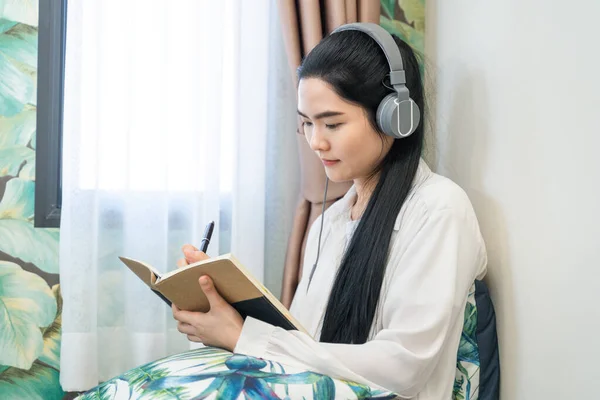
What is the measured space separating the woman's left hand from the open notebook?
0.01 meters

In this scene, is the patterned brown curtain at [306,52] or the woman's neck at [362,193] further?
the patterned brown curtain at [306,52]

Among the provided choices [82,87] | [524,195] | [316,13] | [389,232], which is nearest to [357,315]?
[389,232]

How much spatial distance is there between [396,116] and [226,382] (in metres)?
0.57

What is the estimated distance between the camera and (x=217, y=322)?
1.19 metres

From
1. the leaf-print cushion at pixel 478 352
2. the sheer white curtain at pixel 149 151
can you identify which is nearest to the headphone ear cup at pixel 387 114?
the leaf-print cushion at pixel 478 352

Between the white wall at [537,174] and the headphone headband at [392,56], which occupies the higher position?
the headphone headband at [392,56]

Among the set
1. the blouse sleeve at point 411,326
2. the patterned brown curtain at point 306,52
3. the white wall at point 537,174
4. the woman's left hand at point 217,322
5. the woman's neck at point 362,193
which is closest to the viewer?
the white wall at point 537,174

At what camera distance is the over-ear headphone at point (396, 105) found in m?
1.18

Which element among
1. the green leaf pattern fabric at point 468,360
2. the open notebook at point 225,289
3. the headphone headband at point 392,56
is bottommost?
the green leaf pattern fabric at point 468,360

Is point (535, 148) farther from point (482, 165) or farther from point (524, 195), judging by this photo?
point (482, 165)

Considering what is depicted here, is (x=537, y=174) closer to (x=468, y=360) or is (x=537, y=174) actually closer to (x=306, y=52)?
(x=468, y=360)

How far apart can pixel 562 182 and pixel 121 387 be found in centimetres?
78

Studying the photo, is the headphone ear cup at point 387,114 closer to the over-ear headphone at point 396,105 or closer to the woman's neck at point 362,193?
the over-ear headphone at point 396,105

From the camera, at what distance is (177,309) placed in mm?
1301
